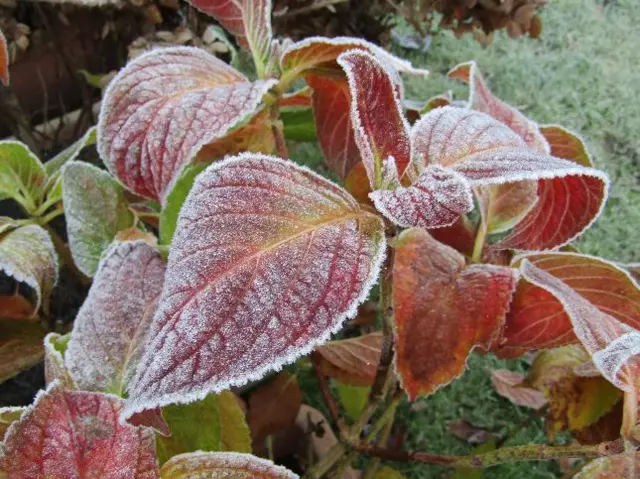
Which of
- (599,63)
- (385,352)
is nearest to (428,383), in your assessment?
(385,352)

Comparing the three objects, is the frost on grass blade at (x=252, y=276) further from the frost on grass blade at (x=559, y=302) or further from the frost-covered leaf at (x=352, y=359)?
the frost-covered leaf at (x=352, y=359)

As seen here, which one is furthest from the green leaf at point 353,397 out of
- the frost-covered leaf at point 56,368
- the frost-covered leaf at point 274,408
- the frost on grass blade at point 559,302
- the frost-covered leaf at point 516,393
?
the frost-covered leaf at point 56,368

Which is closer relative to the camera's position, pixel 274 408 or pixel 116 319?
pixel 116 319

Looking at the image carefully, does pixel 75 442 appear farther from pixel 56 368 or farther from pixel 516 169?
pixel 516 169

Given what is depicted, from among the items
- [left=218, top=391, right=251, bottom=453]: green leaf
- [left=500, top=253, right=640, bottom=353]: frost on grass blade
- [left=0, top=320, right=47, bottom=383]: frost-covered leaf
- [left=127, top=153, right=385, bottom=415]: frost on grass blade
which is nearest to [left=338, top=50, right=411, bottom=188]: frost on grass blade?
[left=127, top=153, right=385, bottom=415]: frost on grass blade

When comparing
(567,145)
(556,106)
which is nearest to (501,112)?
(567,145)
